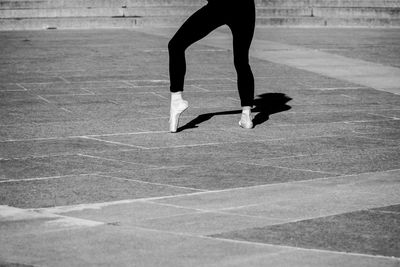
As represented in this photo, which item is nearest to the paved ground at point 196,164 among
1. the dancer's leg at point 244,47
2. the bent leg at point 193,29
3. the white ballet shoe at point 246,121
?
the white ballet shoe at point 246,121

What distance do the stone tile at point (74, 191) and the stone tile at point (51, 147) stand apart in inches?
40.2

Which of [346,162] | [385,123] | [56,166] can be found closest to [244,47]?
[385,123]

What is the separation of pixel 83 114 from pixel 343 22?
13.2 meters

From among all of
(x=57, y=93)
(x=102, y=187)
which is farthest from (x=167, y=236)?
(x=57, y=93)

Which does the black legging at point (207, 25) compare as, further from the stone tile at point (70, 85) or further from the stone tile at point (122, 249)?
the stone tile at point (122, 249)

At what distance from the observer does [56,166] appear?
698cm

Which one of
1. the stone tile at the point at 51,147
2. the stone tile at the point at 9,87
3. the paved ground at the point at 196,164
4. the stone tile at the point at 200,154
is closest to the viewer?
the paved ground at the point at 196,164

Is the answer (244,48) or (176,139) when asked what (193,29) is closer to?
(244,48)

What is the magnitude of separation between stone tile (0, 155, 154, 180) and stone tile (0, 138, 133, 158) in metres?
0.22

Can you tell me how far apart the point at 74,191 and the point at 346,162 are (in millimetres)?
2364

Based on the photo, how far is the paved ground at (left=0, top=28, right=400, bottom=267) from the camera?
4.88 metres

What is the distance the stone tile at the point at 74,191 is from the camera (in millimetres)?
5828

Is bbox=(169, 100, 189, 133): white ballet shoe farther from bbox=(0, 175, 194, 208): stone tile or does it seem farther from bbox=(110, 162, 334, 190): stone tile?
bbox=(0, 175, 194, 208): stone tile

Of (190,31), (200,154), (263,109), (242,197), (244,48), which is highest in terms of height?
(190,31)
